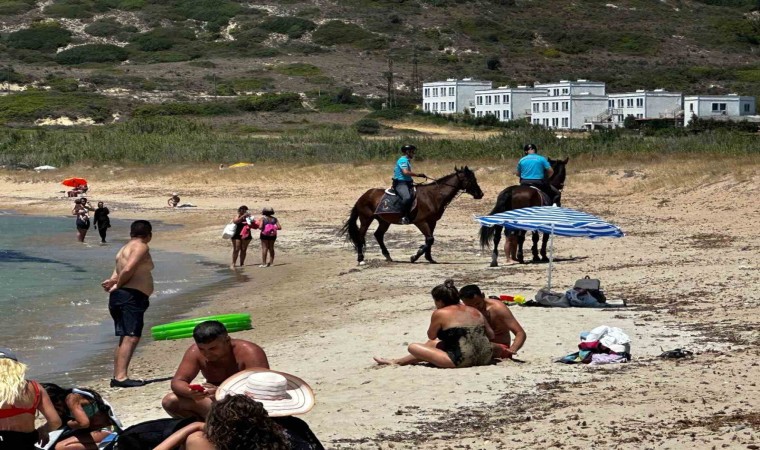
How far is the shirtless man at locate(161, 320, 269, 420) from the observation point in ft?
28.1

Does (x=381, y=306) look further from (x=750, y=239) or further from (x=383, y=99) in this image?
(x=383, y=99)

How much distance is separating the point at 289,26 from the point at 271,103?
47.6 m

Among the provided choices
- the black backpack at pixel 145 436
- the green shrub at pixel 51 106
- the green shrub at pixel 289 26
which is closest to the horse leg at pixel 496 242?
the black backpack at pixel 145 436

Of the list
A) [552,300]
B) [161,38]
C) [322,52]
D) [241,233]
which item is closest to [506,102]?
[322,52]

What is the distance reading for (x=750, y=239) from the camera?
23.2 metres

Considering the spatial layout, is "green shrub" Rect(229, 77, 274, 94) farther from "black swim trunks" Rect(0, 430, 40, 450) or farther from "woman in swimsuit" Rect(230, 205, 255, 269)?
"black swim trunks" Rect(0, 430, 40, 450)

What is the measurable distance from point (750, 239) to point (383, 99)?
83.4m

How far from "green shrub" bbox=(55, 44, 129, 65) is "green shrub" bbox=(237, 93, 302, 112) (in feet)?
106

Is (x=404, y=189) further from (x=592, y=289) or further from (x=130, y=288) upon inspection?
(x=130, y=288)

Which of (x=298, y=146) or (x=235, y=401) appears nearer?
(x=235, y=401)

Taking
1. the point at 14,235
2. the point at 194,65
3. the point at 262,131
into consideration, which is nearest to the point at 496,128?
the point at 262,131

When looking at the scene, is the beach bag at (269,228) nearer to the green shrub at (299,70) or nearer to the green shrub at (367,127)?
the green shrub at (367,127)

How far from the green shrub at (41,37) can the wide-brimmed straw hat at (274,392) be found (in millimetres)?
127765

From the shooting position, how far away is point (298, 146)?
5603 cm
